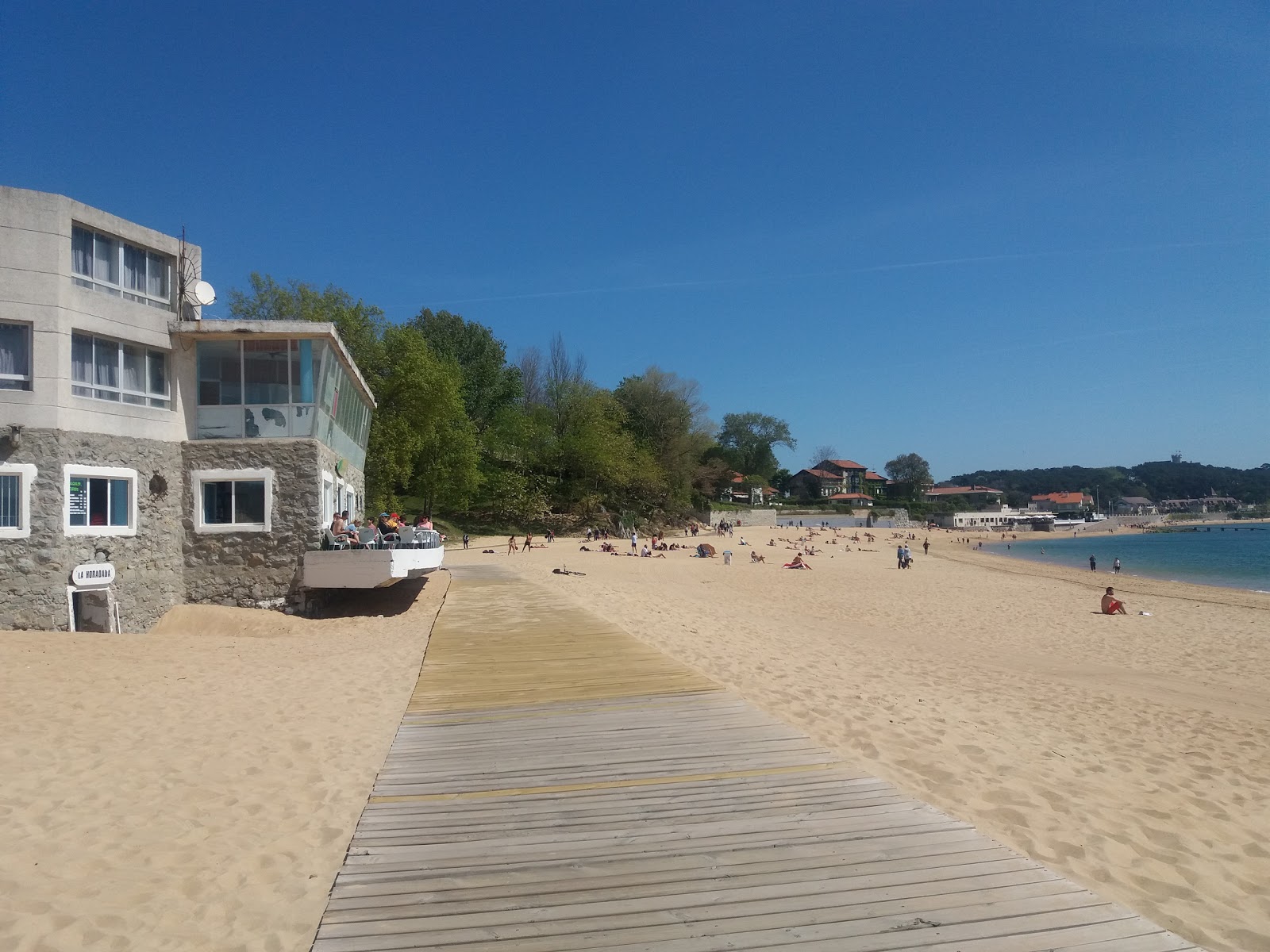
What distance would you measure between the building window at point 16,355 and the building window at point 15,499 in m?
1.61

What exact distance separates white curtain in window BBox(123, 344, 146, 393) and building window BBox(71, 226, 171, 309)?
3.55 feet

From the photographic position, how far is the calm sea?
4275 centimetres

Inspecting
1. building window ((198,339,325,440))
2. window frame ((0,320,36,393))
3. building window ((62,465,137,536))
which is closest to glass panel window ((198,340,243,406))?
building window ((198,339,325,440))

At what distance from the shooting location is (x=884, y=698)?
943 centimetres

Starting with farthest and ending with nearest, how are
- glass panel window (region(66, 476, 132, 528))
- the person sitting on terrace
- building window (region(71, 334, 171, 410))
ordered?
the person sitting on terrace, building window (region(71, 334, 171, 410)), glass panel window (region(66, 476, 132, 528))

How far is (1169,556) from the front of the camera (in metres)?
61.1

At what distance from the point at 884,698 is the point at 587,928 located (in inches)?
259

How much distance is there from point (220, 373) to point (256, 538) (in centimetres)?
395

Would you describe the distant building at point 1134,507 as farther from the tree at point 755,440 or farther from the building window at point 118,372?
the building window at point 118,372

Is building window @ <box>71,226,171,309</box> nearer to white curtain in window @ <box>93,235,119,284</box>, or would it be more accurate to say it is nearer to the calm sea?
white curtain in window @ <box>93,235,119,284</box>

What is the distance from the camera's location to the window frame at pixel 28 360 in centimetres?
1496

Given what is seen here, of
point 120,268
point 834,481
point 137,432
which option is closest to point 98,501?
point 137,432

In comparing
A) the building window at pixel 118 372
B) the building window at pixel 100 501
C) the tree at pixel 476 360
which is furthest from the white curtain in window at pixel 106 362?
the tree at pixel 476 360

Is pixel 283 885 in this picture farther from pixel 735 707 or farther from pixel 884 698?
pixel 884 698
